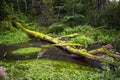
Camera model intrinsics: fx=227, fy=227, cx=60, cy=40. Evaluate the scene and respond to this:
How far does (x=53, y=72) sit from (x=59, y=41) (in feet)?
19.4

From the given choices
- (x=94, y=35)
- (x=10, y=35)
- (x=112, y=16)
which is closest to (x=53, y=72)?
(x=94, y=35)

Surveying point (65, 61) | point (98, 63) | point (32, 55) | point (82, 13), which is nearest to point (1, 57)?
point (32, 55)

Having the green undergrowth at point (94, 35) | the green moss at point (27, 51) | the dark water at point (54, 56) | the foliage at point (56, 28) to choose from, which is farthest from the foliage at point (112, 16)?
the green moss at point (27, 51)

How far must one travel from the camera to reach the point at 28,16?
77.6 ft

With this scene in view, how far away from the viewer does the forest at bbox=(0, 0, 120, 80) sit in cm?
853

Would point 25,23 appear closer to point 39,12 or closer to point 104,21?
point 39,12

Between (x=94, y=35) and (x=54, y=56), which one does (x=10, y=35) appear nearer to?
(x=94, y=35)

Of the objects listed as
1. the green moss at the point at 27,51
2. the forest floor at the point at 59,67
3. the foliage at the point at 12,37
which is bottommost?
the foliage at the point at 12,37

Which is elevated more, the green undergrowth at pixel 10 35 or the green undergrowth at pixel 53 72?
the green undergrowth at pixel 53 72

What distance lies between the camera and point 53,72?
8.81 m

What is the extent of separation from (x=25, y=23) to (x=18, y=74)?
45.2 ft

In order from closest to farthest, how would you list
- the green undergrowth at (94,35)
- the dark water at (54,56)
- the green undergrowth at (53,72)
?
the green undergrowth at (53,72), the dark water at (54,56), the green undergrowth at (94,35)

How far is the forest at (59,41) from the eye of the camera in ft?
28.0

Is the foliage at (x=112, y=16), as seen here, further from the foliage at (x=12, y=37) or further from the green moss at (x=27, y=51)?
the green moss at (x=27, y=51)
